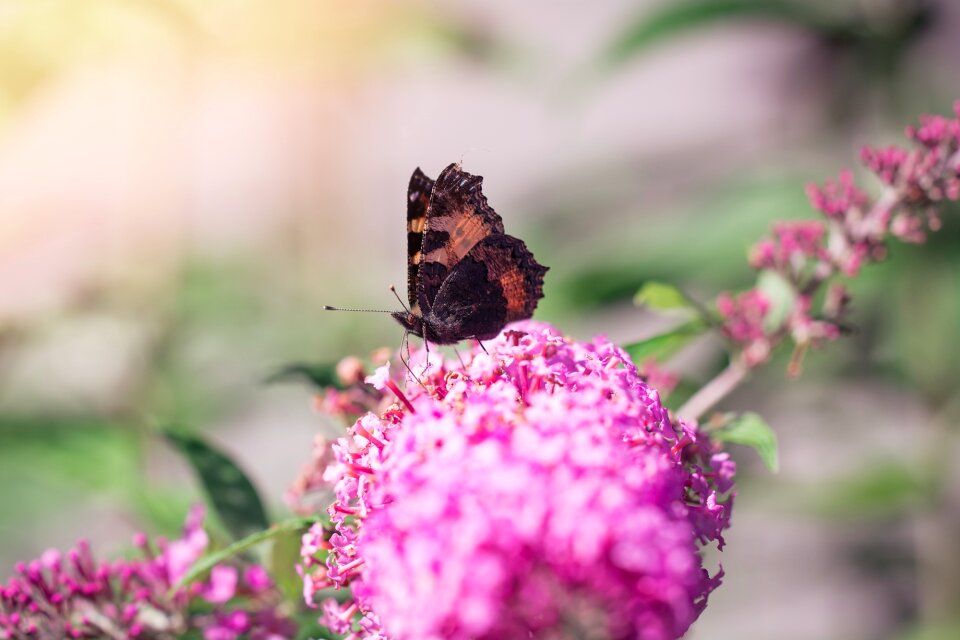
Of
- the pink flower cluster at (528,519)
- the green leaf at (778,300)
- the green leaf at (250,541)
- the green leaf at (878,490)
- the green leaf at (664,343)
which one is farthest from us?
the green leaf at (878,490)

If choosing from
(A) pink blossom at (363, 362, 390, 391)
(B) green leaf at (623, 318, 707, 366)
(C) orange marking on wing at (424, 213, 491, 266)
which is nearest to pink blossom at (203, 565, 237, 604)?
(A) pink blossom at (363, 362, 390, 391)

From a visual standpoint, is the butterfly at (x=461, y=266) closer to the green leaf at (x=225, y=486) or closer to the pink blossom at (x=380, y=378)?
the pink blossom at (x=380, y=378)

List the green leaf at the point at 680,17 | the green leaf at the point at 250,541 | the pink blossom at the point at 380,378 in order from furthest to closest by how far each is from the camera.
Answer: the green leaf at the point at 680,17, the pink blossom at the point at 380,378, the green leaf at the point at 250,541

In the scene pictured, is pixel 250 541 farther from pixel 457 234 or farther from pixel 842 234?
pixel 842 234

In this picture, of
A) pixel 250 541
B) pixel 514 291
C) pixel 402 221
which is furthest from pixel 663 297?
pixel 402 221

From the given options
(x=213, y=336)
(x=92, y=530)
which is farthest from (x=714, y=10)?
(x=92, y=530)

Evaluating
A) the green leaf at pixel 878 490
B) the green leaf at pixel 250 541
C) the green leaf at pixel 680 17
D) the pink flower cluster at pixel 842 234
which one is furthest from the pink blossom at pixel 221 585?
the green leaf at pixel 878 490

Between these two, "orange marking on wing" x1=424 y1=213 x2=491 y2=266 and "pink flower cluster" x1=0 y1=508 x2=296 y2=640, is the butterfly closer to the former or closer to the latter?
"orange marking on wing" x1=424 y1=213 x2=491 y2=266
